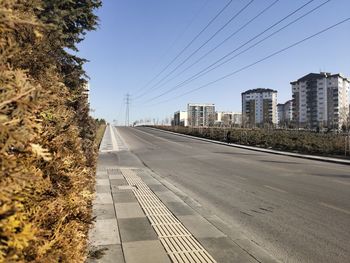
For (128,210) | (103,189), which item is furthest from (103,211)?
(103,189)

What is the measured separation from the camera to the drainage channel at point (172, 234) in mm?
5277

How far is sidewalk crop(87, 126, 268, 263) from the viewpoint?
209 inches

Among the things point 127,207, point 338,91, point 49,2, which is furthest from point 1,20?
point 338,91

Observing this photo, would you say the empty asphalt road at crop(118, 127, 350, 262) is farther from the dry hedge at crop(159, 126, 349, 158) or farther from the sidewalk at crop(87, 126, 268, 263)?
the dry hedge at crop(159, 126, 349, 158)

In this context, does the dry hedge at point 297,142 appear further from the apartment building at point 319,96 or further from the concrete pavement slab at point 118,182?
the apartment building at point 319,96

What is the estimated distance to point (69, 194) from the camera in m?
3.71

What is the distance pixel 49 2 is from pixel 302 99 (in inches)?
4729

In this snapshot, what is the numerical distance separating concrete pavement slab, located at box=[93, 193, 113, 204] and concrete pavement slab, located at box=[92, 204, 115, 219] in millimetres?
346

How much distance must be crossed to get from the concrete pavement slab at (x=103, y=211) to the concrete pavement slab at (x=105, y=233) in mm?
317

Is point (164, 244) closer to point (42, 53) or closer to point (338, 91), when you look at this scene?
point (42, 53)

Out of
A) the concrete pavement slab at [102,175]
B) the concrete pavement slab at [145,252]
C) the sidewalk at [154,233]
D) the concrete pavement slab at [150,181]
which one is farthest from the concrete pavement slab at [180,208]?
the concrete pavement slab at [102,175]

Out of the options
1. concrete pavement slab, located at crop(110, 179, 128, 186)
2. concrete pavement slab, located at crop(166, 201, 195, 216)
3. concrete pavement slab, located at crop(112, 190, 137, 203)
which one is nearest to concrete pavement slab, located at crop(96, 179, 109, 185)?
concrete pavement slab, located at crop(110, 179, 128, 186)

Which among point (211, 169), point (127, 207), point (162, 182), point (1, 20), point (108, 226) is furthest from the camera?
point (211, 169)

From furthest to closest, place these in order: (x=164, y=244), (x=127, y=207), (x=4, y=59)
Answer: (x=127, y=207), (x=164, y=244), (x=4, y=59)
